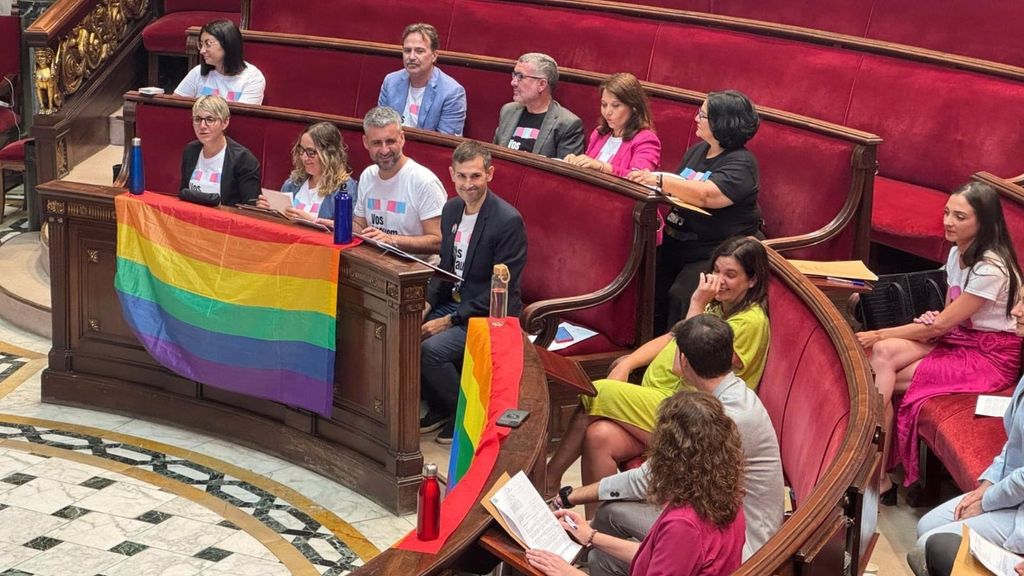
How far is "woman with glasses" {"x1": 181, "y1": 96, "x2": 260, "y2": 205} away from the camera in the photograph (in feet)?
16.5

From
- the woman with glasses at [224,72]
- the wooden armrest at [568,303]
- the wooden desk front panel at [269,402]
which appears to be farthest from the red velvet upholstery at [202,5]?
the wooden armrest at [568,303]

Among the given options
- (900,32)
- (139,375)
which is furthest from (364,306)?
(900,32)

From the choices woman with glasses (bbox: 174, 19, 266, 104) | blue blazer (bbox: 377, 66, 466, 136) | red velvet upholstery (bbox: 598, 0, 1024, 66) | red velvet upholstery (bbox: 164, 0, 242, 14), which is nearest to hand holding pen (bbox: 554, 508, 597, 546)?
blue blazer (bbox: 377, 66, 466, 136)

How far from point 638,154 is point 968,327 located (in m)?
1.32

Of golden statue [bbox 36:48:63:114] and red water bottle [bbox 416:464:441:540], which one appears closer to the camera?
red water bottle [bbox 416:464:441:540]

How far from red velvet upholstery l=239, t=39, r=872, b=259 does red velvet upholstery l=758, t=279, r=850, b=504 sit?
1021mm

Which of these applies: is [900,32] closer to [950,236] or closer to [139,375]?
[950,236]

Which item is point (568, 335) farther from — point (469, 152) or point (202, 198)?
point (202, 198)

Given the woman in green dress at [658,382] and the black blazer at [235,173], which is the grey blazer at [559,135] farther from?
the woman in green dress at [658,382]

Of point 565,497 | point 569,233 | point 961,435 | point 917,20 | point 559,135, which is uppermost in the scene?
point 917,20

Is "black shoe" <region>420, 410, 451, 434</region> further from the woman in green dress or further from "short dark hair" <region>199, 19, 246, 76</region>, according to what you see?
"short dark hair" <region>199, 19, 246, 76</region>

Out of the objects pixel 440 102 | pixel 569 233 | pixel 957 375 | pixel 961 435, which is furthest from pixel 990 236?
pixel 440 102

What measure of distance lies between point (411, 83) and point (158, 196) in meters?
1.27

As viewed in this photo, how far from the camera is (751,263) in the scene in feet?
11.6
